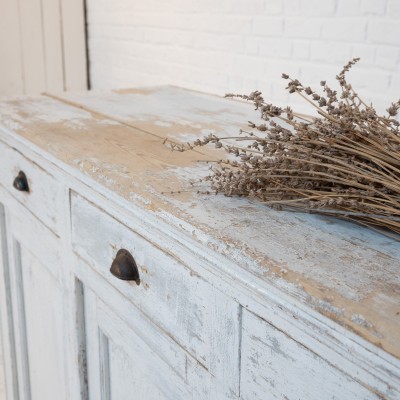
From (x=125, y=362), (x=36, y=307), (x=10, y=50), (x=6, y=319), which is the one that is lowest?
(x=6, y=319)

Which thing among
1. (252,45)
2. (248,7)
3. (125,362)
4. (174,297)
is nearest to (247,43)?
(252,45)


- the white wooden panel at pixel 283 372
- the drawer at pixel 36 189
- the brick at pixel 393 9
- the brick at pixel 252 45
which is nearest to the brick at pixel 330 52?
the brick at pixel 393 9

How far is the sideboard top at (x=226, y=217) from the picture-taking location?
1.59 feet

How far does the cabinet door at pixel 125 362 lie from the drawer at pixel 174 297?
0.14 ft

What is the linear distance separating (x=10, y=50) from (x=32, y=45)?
0.16 metres

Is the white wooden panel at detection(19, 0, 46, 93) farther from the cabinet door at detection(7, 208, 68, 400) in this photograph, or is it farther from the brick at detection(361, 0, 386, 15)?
the cabinet door at detection(7, 208, 68, 400)

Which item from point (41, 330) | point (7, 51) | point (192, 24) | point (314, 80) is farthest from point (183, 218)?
point (7, 51)

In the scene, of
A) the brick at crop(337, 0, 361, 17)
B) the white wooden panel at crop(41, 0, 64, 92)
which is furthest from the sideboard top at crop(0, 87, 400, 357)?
the white wooden panel at crop(41, 0, 64, 92)

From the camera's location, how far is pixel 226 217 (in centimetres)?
66

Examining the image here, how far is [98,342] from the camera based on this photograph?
1.01 meters

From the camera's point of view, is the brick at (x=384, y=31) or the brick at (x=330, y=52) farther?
the brick at (x=330, y=52)

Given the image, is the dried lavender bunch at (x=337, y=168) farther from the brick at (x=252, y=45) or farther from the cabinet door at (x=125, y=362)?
the brick at (x=252, y=45)

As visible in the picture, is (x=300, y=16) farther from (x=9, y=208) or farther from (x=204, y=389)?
(x=204, y=389)

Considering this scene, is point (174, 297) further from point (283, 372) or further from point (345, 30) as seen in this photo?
point (345, 30)
